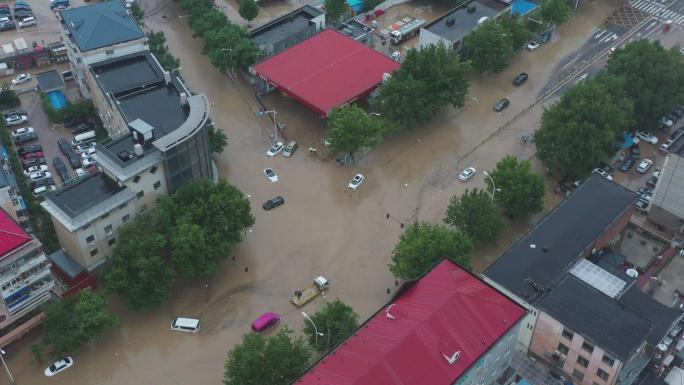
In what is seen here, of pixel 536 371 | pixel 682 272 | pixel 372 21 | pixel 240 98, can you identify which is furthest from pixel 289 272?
pixel 372 21

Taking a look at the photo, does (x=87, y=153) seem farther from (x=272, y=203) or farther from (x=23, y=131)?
(x=272, y=203)

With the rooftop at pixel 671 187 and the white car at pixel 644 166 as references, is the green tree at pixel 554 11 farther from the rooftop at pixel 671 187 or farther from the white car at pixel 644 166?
the rooftop at pixel 671 187

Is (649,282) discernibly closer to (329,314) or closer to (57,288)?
(329,314)

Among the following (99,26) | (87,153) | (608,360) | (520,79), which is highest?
(99,26)

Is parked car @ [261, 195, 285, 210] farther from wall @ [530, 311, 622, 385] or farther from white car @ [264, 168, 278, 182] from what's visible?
wall @ [530, 311, 622, 385]

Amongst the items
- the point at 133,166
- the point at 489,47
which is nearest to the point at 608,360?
the point at 133,166

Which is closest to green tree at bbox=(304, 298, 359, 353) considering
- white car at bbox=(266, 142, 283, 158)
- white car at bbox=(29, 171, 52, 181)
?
white car at bbox=(266, 142, 283, 158)
